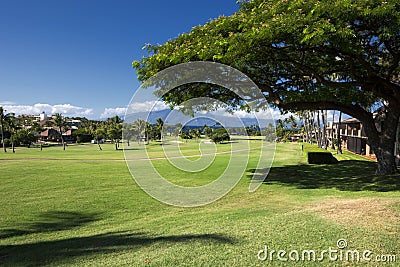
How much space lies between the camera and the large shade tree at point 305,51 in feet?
27.4

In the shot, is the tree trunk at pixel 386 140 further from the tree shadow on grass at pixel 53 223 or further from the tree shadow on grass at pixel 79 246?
the tree shadow on grass at pixel 53 223

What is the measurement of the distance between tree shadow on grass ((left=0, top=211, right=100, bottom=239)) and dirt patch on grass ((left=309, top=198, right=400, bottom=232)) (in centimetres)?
673

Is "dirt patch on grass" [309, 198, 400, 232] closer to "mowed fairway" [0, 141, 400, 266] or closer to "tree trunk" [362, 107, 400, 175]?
"mowed fairway" [0, 141, 400, 266]

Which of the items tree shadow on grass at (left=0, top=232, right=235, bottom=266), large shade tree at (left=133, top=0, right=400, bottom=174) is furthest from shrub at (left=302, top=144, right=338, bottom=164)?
tree shadow on grass at (left=0, top=232, right=235, bottom=266)

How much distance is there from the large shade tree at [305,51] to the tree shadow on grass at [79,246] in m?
6.07

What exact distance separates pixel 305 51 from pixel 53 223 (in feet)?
35.5

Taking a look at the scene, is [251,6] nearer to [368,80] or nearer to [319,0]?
[319,0]

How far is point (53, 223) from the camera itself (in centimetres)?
836

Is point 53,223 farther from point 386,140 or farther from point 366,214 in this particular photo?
point 386,140

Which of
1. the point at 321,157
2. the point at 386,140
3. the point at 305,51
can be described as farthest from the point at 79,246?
the point at 321,157

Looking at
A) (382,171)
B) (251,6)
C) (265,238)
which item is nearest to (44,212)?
(265,238)

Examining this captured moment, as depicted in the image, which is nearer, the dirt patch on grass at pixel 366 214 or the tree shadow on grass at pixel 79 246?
the tree shadow on grass at pixel 79 246

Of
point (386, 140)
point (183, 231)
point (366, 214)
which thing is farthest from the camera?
point (386, 140)

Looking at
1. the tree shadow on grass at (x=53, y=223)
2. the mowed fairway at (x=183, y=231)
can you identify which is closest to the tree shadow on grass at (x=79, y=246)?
the mowed fairway at (x=183, y=231)
